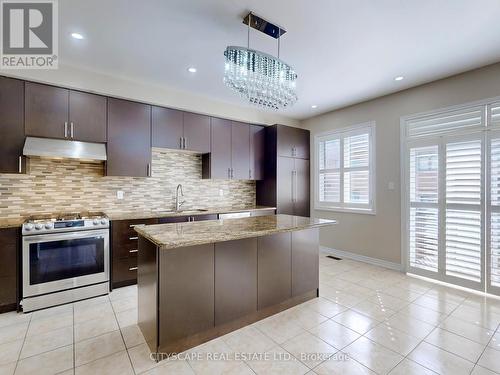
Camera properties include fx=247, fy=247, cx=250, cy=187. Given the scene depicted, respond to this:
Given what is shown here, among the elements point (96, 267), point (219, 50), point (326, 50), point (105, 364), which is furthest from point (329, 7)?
point (96, 267)

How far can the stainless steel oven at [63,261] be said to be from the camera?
8.40 ft

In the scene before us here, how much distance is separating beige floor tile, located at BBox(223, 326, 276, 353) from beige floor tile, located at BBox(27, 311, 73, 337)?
1.53 m

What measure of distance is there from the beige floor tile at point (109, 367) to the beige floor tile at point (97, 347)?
0.19 feet

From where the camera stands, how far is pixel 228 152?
4.31m

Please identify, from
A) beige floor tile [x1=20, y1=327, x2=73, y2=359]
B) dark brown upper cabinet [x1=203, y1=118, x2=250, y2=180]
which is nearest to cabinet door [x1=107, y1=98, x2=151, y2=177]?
dark brown upper cabinet [x1=203, y1=118, x2=250, y2=180]

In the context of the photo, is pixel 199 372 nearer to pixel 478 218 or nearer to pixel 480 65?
pixel 478 218

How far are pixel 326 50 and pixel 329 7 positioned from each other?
26.4 inches

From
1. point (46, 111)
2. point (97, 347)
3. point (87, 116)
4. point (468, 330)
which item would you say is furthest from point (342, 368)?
point (46, 111)

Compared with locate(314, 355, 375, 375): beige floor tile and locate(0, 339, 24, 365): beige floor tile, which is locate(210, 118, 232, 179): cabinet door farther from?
locate(314, 355, 375, 375): beige floor tile

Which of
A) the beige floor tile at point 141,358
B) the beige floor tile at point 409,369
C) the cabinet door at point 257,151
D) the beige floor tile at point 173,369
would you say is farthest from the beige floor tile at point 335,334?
the cabinet door at point 257,151

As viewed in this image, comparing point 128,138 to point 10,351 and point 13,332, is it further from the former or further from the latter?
point 10,351

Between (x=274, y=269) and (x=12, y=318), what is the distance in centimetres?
263

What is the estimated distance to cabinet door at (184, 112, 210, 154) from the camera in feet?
12.7

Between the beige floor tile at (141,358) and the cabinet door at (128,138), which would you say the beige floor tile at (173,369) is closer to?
the beige floor tile at (141,358)
